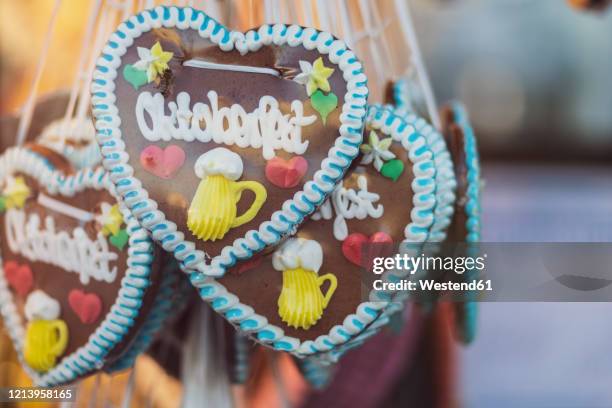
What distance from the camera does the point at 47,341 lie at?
55 centimetres

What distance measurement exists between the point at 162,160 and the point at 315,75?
12 centimetres

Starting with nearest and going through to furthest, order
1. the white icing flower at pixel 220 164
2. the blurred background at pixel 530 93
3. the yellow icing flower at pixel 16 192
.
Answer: the white icing flower at pixel 220 164
the yellow icing flower at pixel 16 192
the blurred background at pixel 530 93

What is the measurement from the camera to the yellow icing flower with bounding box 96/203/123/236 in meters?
0.51

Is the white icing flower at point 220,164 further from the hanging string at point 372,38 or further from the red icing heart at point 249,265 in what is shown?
the hanging string at point 372,38

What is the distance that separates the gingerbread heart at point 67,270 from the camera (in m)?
0.51

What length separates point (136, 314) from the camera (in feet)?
1.67

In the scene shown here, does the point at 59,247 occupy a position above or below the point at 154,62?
below

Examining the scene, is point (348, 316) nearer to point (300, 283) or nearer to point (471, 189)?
point (300, 283)

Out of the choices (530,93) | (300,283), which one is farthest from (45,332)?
(530,93)

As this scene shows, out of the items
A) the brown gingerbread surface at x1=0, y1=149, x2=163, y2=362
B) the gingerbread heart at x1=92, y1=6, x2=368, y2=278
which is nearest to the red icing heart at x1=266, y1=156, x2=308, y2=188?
the gingerbread heart at x1=92, y1=6, x2=368, y2=278

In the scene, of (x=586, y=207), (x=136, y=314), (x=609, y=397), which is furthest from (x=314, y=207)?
(x=586, y=207)

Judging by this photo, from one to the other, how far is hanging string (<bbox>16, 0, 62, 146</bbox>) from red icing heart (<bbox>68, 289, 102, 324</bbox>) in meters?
0.17

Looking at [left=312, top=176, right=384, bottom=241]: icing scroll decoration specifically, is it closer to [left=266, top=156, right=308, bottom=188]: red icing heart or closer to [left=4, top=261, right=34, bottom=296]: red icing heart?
[left=266, top=156, right=308, bottom=188]: red icing heart

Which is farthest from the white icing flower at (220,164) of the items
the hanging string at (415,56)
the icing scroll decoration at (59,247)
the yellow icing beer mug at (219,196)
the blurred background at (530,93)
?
the blurred background at (530,93)
